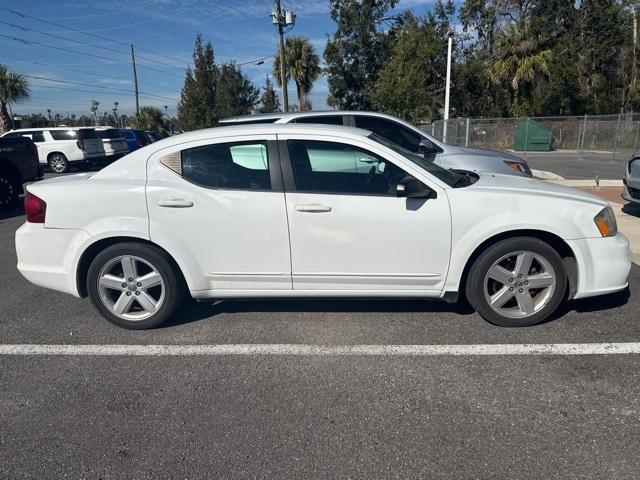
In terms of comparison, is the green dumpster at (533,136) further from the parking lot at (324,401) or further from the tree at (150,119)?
the tree at (150,119)

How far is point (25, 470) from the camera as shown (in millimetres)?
2275

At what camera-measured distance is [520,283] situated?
354 centimetres

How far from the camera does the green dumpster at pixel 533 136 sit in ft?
77.6

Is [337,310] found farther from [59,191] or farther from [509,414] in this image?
[59,191]

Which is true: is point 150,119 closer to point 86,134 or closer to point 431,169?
point 86,134

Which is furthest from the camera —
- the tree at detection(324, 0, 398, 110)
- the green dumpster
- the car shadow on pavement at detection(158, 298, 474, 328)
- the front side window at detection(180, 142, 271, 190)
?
the tree at detection(324, 0, 398, 110)

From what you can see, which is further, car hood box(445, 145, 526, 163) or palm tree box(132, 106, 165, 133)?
palm tree box(132, 106, 165, 133)

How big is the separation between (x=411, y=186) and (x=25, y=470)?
286 cm

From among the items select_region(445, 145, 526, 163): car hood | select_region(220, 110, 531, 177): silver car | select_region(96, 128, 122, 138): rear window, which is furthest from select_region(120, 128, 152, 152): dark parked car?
select_region(445, 145, 526, 163): car hood

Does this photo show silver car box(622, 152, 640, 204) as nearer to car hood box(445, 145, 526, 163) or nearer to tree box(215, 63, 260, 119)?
car hood box(445, 145, 526, 163)

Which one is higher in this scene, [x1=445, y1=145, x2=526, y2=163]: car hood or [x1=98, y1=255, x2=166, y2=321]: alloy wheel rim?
[x1=445, y1=145, x2=526, y2=163]: car hood

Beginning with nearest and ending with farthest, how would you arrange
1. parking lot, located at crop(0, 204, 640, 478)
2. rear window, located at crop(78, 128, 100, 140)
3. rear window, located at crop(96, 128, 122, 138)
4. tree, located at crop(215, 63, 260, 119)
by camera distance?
parking lot, located at crop(0, 204, 640, 478)
rear window, located at crop(78, 128, 100, 140)
rear window, located at crop(96, 128, 122, 138)
tree, located at crop(215, 63, 260, 119)

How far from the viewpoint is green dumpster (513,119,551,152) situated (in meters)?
23.6

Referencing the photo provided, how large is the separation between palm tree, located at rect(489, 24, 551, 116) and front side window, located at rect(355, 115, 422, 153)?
25.1m
